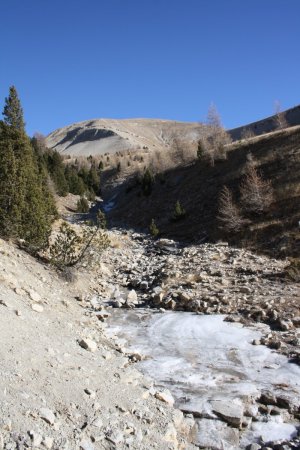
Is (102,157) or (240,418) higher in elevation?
(102,157)

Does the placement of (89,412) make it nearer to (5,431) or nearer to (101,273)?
(5,431)

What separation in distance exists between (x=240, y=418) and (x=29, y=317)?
204 inches

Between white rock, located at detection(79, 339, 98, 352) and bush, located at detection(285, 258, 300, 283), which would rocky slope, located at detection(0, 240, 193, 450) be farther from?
bush, located at detection(285, 258, 300, 283)

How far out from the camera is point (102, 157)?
10525 cm

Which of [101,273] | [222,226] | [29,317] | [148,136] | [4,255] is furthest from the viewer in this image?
[148,136]

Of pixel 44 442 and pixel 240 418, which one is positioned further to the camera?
pixel 240 418

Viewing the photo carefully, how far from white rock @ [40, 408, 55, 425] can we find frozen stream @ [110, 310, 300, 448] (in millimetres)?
2527

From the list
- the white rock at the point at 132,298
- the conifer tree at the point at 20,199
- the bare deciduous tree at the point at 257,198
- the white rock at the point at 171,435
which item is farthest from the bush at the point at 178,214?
the white rock at the point at 171,435

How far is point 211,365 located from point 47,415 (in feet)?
14.8

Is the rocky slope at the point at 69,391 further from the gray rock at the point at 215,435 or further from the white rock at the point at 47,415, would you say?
the gray rock at the point at 215,435

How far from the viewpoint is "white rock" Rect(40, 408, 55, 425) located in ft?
18.8

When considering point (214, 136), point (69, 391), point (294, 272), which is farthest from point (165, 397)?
point (214, 136)

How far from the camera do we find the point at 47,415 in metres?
5.78

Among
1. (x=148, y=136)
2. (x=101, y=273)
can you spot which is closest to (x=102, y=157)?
(x=148, y=136)
